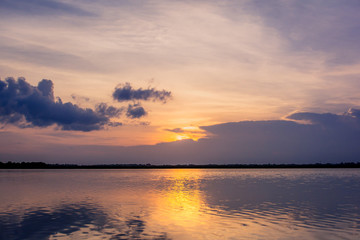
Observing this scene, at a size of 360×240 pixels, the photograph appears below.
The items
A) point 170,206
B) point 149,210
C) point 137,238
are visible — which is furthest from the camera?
point 170,206

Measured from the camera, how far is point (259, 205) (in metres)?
38.4

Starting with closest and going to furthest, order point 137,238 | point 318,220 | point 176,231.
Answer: point 137,238
point 176,231
point 318,220

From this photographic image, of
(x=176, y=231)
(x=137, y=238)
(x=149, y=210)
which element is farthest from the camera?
(x=149, y=210)

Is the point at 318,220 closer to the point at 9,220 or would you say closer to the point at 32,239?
the point at 32,239

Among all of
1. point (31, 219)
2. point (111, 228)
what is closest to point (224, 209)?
point (111, 228)

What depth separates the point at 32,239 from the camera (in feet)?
72.4

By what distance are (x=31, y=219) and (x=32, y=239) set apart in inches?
321

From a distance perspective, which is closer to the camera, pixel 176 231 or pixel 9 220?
pixel 176 231

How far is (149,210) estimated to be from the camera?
115ft

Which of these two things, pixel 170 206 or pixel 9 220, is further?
pixel 170 206

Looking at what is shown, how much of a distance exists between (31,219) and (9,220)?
178 centimetres

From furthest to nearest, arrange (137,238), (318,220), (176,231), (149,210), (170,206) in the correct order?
1. (170,206)
2. (149,210)
3. (318,220)
4. (176,231)
5. (137,238)

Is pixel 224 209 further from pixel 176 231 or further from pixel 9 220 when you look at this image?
pixel 9 220

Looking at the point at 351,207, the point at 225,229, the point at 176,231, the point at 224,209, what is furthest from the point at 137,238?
the point at 351,207
